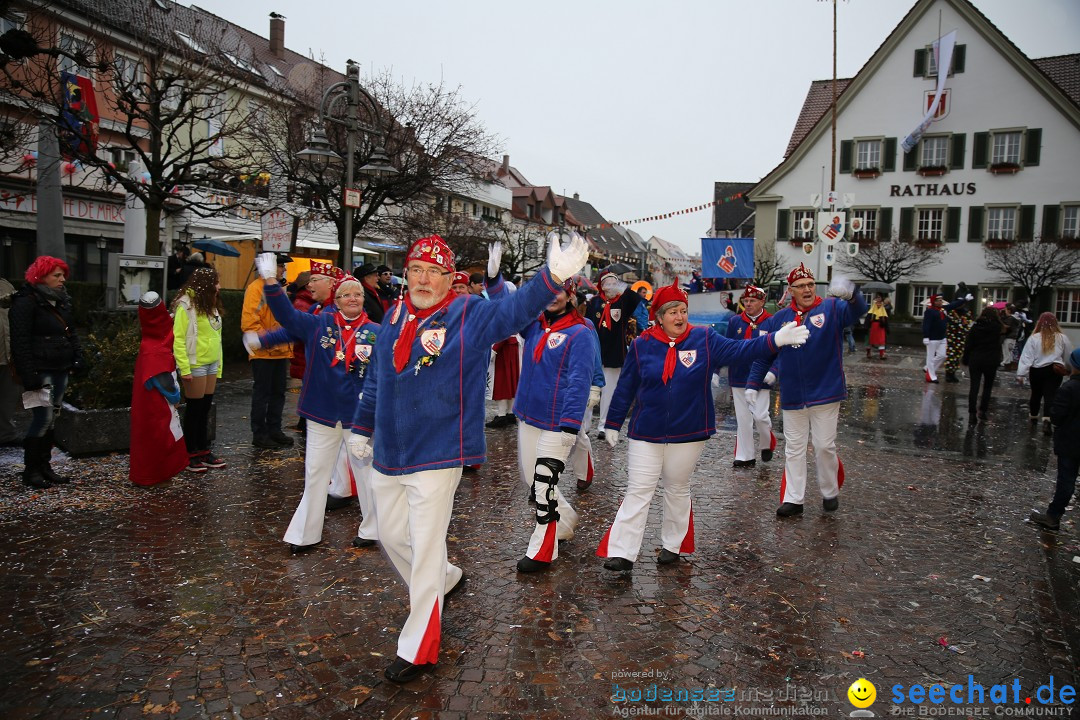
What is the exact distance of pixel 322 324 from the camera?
5.60m

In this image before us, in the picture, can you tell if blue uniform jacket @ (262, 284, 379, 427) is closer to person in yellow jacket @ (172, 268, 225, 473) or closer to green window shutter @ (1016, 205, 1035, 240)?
person in yellow jacket @ (172, 268, 225, 473)

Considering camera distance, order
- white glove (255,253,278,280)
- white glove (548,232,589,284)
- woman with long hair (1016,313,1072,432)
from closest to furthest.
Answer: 1. white glove (548,232,589,284)
2. white glove (255,253,278,280)
3. woman with long hair (1016,313,1072,432)

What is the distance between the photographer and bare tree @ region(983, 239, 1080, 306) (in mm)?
32688

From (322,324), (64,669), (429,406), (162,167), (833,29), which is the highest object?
(833,29)

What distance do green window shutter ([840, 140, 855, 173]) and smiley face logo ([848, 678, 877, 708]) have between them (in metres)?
38.6

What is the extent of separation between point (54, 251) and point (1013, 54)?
3891 cm

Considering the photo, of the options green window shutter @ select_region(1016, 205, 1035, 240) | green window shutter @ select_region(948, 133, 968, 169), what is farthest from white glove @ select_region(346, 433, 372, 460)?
green window shutter @ select_region(948, 133, 968, 169)

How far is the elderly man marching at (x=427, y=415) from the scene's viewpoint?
12.7 ft

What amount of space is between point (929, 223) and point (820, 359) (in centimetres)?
3521

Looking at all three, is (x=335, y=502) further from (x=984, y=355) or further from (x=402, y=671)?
(x=984, y=355)

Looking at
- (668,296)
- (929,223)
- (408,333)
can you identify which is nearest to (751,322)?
(668,296)

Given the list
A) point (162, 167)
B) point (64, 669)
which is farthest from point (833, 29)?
point (64, 669)

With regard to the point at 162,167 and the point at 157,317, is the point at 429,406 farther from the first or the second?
the point at 162,167

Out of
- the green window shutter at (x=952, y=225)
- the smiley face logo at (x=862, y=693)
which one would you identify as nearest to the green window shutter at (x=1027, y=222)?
the green window shutter at (x=952, y=225)
